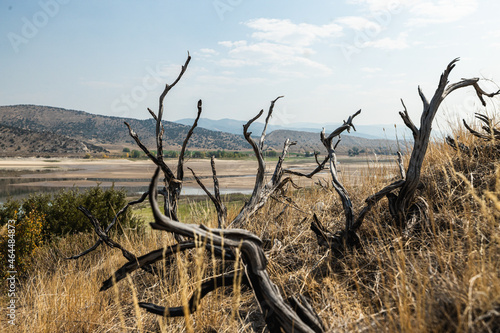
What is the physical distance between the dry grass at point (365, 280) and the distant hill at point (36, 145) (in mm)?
53856

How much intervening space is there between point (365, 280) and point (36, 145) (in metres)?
60.3

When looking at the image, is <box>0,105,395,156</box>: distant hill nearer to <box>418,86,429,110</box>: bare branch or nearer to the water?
the water

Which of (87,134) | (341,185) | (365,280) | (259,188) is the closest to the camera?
(365,280)

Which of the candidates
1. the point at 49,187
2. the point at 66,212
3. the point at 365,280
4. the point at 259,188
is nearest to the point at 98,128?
the point at 49,187

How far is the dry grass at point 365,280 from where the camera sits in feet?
5.89

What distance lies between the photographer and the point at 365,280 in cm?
293

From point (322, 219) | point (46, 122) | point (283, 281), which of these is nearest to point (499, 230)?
point (283, 281)

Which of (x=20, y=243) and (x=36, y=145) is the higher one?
(x=36, y=145)

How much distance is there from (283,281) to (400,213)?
1.35 m

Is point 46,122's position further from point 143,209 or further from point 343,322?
point 343,322

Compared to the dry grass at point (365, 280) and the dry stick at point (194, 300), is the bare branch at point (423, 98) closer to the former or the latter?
the dry grass at point (365, 280)

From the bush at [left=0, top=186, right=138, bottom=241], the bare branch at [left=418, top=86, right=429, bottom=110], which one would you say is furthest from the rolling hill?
the bare branch at [left=418, top=86, right=429, bottom=110]

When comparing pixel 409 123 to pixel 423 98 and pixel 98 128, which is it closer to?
pixel 423 98

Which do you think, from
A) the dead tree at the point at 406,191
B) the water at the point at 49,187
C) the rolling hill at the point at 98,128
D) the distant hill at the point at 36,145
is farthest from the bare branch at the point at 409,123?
the rolling hill at the point at 98,128
